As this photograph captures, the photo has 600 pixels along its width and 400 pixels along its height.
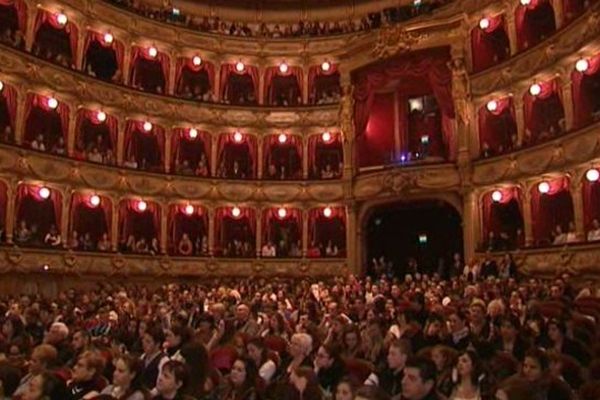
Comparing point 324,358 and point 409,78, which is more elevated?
point 409,78

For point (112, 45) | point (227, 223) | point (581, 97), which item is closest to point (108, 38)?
point (112, 45)

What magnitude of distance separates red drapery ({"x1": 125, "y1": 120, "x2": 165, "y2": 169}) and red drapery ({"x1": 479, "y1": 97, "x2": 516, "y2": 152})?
514 inches

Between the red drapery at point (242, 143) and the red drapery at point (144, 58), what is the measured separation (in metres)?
3.43

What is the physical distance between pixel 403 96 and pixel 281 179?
642 centimetres

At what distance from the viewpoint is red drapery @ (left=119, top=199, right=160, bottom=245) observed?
24312mm

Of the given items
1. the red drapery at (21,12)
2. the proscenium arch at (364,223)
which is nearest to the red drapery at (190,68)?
the red drapery at (21,12)

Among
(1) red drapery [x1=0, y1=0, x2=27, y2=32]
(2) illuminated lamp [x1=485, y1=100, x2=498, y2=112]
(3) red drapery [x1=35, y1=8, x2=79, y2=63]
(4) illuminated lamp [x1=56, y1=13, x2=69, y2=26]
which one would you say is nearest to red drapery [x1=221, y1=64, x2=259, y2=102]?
(3) red drapery [x1=35, y1=8, x2=79, y2=63]

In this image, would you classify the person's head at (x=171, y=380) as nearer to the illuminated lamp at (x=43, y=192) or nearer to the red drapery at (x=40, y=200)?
the red drapery at (x=40, y=200)

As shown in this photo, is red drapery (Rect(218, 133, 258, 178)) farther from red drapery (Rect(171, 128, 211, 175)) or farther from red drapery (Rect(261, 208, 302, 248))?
red drapery (Rect(261, 208, 302, 248))

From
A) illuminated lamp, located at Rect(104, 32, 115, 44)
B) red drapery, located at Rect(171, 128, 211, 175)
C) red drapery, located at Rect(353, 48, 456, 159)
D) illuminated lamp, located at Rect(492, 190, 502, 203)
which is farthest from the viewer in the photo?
red drapery, located at Rect(171, 128, 211, 175)

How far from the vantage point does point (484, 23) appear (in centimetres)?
2225

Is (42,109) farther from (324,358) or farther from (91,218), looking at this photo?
(324,358)

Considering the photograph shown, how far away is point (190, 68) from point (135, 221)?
741 centimetres

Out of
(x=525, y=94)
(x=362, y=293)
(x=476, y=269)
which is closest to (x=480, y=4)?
(x=525, y=94)
